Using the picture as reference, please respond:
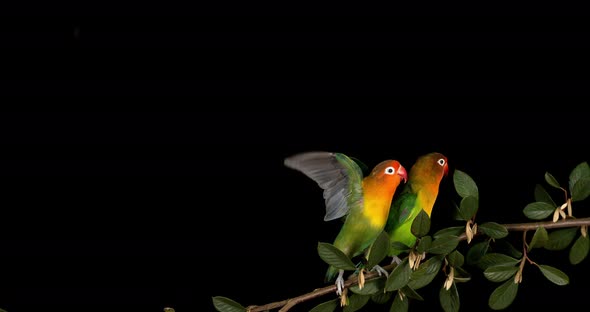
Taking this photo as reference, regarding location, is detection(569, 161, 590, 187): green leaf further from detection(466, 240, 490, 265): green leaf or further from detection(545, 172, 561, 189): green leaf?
detection(466, 240, 490, 265): green leaf

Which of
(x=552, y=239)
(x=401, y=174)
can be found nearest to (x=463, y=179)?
(x=401, y=174)

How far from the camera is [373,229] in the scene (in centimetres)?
103

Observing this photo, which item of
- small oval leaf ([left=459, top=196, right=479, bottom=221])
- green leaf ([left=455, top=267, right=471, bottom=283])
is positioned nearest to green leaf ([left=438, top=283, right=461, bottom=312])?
green leaf ([left=455, top=267, right=471, bottom=283])

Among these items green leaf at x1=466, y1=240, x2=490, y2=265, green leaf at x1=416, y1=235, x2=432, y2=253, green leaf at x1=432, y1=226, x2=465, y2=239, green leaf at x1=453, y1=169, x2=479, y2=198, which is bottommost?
green leaf at x1=466, y1=240, x2=490, y2=265

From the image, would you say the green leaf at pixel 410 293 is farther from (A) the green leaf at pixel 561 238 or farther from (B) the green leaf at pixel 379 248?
(A) the green leaf at pixel 561 238

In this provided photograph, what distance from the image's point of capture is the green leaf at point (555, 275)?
3.21 ft

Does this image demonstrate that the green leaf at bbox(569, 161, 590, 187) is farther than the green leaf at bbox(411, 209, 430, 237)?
Yes

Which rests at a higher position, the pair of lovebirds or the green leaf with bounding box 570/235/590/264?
the pair of lovebirds

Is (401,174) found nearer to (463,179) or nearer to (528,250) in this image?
(463,179)

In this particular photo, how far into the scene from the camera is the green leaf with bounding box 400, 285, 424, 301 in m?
1.00

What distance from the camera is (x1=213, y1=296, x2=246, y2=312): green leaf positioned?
0.96 metres

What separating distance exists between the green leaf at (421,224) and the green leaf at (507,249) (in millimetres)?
191

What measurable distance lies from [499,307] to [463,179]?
0.18m

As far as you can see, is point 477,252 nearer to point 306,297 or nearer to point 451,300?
point 451,300
